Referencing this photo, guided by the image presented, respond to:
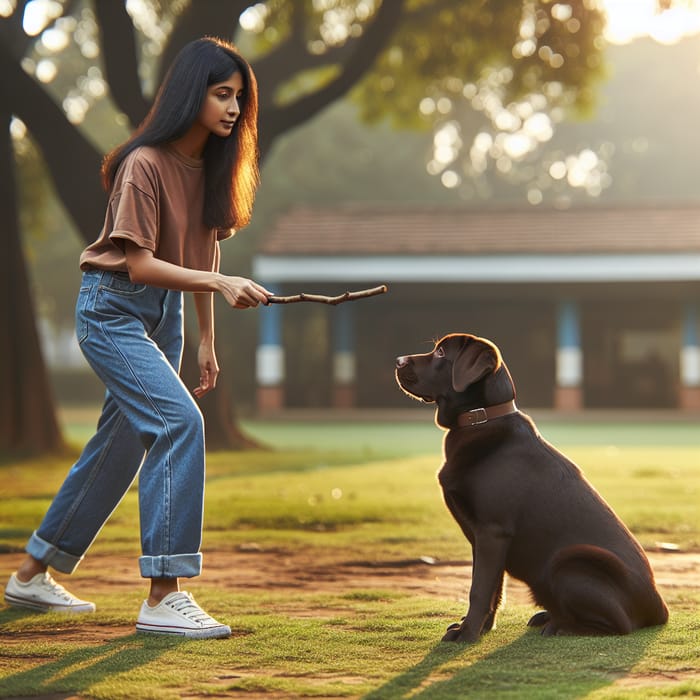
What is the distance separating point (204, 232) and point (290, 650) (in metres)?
1.57

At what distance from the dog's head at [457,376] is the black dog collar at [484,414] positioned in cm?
2

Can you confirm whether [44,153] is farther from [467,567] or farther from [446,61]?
[467,567]

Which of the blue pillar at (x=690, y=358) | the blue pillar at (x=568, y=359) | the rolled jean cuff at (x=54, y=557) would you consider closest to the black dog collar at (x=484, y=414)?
the rolled jean cuff at (x=54, y=557)

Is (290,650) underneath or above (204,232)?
underneath

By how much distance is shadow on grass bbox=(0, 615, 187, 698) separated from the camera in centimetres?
346

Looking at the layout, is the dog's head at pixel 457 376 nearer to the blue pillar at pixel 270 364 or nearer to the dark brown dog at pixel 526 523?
the dark brown dog at pixel 526 523

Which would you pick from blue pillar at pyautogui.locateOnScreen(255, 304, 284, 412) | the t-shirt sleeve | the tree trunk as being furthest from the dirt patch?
blue pillar at pyautogui.locateOnScreen(255, 304, 284, 412)

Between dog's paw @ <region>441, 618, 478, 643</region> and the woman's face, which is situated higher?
the woman's face

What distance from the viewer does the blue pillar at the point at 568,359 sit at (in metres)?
28.0

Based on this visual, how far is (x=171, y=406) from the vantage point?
4.25 m

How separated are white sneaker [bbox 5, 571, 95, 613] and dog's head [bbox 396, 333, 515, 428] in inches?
60.6

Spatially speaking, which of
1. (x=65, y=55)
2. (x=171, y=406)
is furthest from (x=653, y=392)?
(x=171, y=406)

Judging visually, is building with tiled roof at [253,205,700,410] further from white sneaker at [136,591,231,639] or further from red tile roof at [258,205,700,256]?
white sneaker at [136,591,231,639]

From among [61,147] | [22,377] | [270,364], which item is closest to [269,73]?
[61,147]
